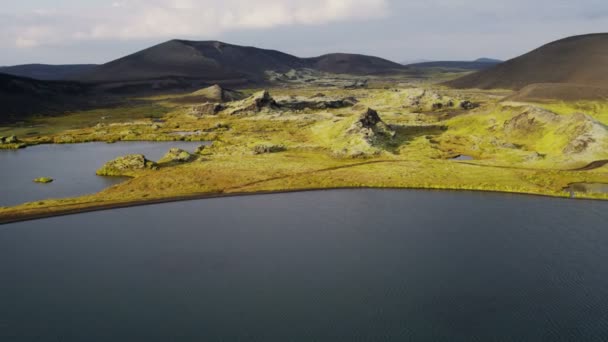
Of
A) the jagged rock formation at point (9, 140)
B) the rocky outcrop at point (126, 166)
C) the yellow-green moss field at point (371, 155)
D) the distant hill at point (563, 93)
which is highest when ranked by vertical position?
the distant hill at point (563, 93)

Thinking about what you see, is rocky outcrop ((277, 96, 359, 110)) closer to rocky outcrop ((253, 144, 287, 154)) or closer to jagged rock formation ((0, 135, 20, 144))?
rocky outcrop ((253, 144, 287, 154))

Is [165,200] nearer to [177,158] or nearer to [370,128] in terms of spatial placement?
[177,158]

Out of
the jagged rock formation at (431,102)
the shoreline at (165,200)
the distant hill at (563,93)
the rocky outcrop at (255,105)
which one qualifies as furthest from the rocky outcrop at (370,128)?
the jagged rock formation at (431,102)

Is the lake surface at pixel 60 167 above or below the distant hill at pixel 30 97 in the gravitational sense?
below

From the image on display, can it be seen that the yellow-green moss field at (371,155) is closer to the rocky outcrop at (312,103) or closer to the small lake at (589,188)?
the small lake at (589,188)

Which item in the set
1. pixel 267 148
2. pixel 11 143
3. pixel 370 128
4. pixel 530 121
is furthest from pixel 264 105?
pixel 530 121

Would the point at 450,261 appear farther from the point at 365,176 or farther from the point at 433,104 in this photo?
the point at 433,104

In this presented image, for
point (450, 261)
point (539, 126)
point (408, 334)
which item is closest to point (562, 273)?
point (450, 261)
